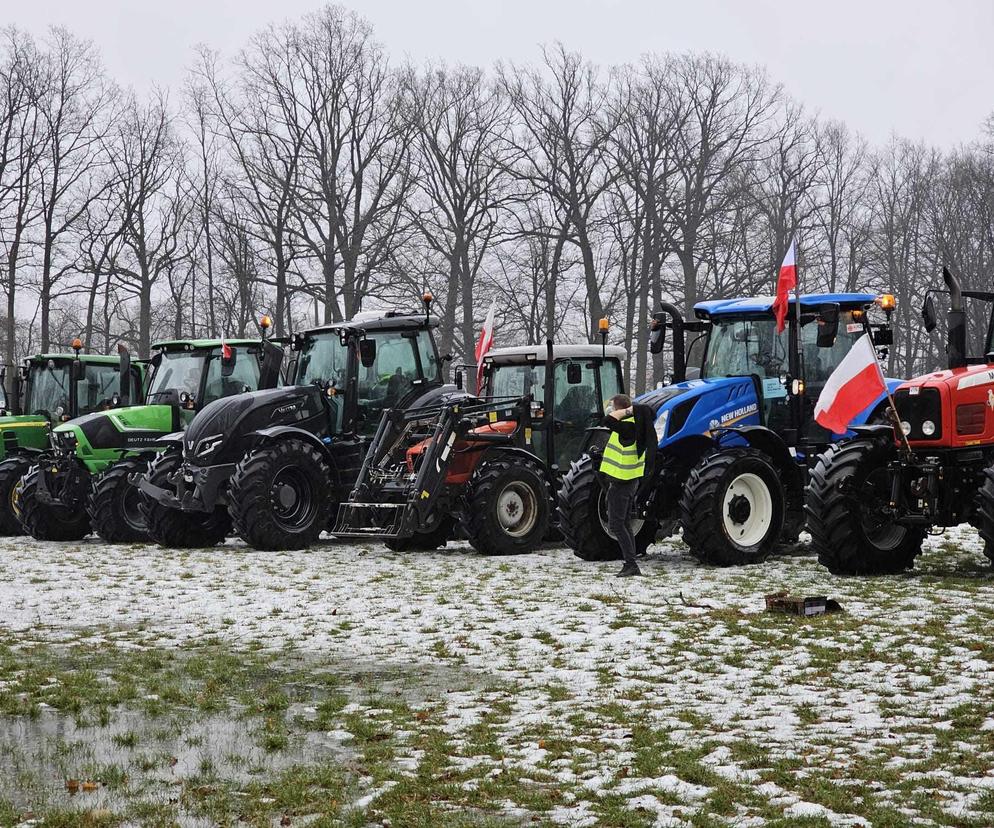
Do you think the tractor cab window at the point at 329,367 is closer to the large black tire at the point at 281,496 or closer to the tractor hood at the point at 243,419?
the tractor hood at the point at 243,419

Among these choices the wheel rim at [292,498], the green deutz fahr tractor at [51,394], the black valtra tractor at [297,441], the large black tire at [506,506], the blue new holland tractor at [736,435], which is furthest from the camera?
the green deutz fahr tractor at [51,394]

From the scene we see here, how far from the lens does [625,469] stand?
12.4 m

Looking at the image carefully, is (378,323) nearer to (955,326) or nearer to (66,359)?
(66,359)

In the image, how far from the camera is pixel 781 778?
559cm

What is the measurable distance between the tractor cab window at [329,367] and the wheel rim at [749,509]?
5.87 metres

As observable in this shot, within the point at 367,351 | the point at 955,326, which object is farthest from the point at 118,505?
the point at 955,326

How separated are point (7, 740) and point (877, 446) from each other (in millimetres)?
7948

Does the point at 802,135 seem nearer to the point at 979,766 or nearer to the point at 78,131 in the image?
the point at 78,131

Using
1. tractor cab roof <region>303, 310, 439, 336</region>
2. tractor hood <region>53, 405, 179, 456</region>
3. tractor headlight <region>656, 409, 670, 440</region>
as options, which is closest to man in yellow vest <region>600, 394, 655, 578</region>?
tractor headlight <region>656, 409, 670, 440</region>

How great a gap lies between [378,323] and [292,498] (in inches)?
104

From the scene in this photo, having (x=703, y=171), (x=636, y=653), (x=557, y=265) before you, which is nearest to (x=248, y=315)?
(x=557, y=265)

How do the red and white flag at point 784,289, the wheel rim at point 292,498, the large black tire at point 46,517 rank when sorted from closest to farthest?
the red and white flag at point 784,289, the wheel rim at point 292,498, the large black tire at point 46,517

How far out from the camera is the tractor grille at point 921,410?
38.1ft

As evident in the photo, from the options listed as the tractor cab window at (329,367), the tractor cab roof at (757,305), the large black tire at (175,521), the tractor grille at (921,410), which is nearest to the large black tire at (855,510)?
the tractor grille at (921,410)
